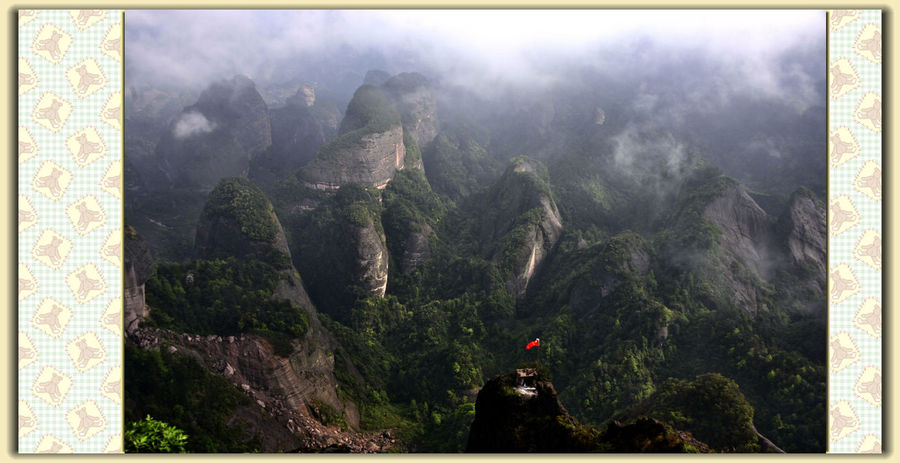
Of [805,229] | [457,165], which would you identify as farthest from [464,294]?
[457,165]

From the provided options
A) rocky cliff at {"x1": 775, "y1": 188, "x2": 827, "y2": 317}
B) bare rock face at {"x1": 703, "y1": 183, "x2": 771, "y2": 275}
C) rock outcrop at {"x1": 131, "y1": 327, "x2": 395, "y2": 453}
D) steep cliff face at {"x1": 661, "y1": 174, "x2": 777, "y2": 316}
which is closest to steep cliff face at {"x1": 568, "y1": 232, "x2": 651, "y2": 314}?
steep cliff face at {"x1": 661, "y1": 174, "x2": 777, "y2": 316}

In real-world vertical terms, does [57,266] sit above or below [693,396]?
above

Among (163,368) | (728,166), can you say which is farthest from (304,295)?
(728,166)

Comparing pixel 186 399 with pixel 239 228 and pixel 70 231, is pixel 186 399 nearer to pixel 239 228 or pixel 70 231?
pixel 70 231

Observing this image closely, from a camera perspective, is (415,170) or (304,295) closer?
(304,295)

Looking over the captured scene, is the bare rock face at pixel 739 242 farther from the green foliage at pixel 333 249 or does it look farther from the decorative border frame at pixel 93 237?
the green foliage at pixel 333 249

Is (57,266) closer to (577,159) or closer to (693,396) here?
(693,396)

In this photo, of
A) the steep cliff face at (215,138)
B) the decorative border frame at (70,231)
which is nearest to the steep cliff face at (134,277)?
the decorative border frame at (70,231)
